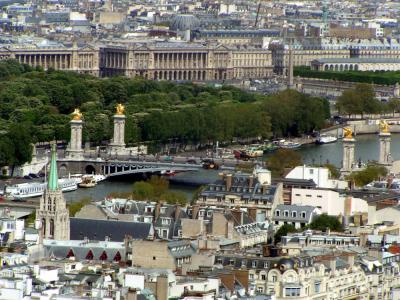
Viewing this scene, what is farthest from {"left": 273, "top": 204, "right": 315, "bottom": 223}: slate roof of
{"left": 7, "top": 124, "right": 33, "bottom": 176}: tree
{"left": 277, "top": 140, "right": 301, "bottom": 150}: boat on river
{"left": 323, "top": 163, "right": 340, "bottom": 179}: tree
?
{"left": 277, "top": 140, "right": 301, "bottom": 150}: boat on river

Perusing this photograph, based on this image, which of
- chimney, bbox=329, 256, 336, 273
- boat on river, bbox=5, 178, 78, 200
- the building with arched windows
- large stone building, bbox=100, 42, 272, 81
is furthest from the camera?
the building with arched windows

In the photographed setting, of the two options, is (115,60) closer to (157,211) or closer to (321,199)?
(321,199)

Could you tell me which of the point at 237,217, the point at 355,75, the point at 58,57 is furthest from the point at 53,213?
the point at 58,57

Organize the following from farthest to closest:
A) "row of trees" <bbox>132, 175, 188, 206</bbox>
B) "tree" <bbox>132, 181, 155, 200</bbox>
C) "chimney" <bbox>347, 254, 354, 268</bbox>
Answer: "tree" <bbox>132, 181, 155, 200</bbox> → "row of trees" <bbox>132, 175, 188, 206</bbox> → "chimney" <bbox>347, 254, 354, 268</bbox>

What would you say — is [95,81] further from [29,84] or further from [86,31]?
[86,31]

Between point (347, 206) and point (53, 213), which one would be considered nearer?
point (53, 213)

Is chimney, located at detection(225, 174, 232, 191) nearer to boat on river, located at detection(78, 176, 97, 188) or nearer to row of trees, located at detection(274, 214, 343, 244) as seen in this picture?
row of trees, located at detection(274, 214, 343, 244)

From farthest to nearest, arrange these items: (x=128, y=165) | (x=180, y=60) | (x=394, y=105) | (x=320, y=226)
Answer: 1. (x=180, y=60)
2. (x=394, y=105)
3. (x=128, y=165)
4. (x=320, y=226)
